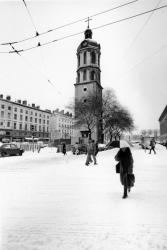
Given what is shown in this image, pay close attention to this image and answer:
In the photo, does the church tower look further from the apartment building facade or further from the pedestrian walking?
the pedestrian walking

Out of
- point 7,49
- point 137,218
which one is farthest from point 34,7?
point 137,218

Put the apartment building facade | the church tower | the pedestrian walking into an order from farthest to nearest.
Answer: the apartment building facade, the church tower, the pedestrian walking

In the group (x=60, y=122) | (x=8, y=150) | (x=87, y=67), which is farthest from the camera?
(x=60, y=122)

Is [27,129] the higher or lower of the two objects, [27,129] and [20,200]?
the higher

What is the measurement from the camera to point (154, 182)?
8258 millimetres

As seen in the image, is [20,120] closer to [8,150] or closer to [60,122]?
[60,122]

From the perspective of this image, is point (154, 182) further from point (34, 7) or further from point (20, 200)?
point (34, 7)

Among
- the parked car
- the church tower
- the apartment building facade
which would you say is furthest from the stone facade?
the parked car

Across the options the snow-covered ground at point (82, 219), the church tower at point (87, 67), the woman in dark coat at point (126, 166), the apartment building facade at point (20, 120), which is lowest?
the snow-covered ground at point (82, 219)

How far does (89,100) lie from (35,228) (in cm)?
4726

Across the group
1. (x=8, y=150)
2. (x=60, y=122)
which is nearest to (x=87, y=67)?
(x=60, y=122)

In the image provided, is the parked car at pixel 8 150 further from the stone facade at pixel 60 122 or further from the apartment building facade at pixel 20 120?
the stone facade at pixel 60 122

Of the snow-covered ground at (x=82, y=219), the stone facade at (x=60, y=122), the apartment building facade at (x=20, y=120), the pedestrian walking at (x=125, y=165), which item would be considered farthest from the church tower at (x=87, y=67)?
the pedestrian walking at (x=125, y=165)

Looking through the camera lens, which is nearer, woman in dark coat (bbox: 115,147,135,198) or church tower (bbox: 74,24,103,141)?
woman in dark coat (bbox: 115,147,135,198)
